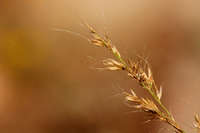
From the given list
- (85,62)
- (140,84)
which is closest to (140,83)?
(140,84)

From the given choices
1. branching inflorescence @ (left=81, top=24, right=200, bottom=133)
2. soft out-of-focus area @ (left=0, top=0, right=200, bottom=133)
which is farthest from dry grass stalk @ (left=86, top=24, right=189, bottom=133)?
soft out-of-focus area @ (left=0, top=0, right=200, bottom=133)

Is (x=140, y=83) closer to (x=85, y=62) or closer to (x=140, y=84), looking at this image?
(x=140, y=84)

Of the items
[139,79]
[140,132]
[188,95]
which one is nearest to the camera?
Result: [139,79]

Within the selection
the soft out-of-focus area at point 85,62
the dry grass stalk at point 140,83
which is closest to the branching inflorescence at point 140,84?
the dry grass stalk at point 140,83

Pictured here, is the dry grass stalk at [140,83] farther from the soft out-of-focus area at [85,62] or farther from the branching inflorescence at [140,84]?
the soft out-of-focus area at [85,62]

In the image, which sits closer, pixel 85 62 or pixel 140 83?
pixel 140 83

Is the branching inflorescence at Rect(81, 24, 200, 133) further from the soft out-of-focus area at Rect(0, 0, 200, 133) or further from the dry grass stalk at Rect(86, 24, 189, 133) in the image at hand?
the soft out-of-focus area at Rect(0, 0, 200, 133)

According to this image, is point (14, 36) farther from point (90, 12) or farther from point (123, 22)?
point (123, 22)

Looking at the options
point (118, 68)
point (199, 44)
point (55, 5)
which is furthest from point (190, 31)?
point (118, 68)
